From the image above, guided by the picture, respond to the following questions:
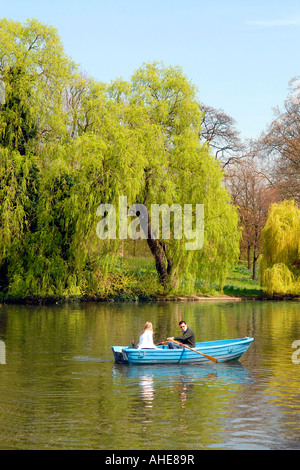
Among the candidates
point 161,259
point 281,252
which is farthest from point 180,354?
point 281,252

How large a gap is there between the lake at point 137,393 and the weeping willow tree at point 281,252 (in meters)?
17.6

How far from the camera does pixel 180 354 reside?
20.6 meters

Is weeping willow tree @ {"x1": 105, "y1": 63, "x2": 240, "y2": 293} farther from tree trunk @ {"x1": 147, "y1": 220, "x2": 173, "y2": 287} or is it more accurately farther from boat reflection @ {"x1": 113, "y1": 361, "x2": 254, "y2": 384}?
boat reflection @ {"x1": 113, "y1": 361, "x2": 254, "y2": 384}

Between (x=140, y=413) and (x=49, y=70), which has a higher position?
(x=49, y=70)

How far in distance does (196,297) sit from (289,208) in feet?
32.4

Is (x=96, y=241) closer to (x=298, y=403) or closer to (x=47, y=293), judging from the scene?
(x=47, y=293)

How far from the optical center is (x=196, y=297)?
4656 centimetres

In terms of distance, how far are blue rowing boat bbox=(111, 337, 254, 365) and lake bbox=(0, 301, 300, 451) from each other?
25 centimetres

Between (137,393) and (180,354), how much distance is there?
4304 millimetres

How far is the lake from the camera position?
12.3 metres

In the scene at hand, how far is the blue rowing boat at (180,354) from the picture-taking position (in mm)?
20328

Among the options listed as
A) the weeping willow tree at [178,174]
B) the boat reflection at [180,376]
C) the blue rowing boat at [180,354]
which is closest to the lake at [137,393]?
the boat reflection at [180,376]

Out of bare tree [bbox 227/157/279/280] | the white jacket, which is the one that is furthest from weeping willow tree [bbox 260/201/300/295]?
the white jacket
